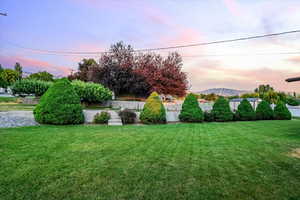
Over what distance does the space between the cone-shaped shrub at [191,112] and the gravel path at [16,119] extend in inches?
350

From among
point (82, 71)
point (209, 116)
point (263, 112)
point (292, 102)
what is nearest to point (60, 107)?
point (209, 116)

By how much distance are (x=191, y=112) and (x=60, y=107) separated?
26.5 feet

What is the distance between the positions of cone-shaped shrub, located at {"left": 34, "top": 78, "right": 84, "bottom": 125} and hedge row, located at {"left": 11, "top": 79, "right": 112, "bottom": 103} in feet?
14.9

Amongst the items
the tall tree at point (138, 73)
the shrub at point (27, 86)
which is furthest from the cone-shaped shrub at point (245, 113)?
the shrub at point (27, 86)

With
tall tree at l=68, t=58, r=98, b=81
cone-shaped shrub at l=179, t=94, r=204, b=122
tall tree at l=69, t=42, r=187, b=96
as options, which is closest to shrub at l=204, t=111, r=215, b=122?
cone-shaped shrub at l=179, t=94, r=204, b=122

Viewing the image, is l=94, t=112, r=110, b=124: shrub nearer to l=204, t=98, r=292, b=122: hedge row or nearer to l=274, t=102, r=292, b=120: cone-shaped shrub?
l=204, t=98, r=292, b=122: hedge row

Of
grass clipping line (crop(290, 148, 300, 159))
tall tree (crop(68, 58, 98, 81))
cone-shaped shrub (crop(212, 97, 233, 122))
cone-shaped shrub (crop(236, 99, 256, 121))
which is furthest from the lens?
tall tree (crop(68, 58, 98, 81))

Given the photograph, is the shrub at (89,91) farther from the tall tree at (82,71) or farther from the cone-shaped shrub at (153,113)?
the tall tree at (82,71)

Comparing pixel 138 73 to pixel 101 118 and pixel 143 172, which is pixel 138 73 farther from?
pixel 143 172

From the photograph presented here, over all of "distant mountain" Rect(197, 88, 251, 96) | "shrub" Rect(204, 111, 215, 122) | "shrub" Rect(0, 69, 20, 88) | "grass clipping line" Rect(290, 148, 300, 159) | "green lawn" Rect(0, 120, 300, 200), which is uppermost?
"shrub" Rect(0, 69, 20, 88)

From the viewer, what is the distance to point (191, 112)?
11.6 metres

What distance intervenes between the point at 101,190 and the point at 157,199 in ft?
2.62

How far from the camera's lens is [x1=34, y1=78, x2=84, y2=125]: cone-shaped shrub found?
8.35 m

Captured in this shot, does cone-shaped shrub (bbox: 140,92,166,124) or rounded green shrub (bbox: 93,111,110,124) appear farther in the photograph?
cone-shaped shrub (bbox: 140,92,166,124)
